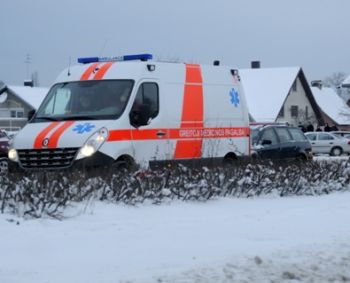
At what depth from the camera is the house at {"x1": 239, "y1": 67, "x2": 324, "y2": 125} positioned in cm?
6147

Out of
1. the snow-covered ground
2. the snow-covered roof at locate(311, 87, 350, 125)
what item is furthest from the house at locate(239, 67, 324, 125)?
the snow-covered ground

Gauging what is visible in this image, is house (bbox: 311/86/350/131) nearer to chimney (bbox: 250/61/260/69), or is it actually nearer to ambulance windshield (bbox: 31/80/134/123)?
chimney (bbox: 250/61/260/69)

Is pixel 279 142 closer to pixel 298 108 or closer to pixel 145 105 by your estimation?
pixel 145 105

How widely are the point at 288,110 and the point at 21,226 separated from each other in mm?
59650

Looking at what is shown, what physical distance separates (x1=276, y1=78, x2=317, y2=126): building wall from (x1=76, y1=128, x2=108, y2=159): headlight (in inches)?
2095

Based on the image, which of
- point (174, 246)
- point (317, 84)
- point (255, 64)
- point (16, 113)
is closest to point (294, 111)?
point (255, 64)

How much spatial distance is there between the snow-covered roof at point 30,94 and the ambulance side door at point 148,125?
49.3 m

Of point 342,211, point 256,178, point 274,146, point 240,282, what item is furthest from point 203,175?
A: point 274,146

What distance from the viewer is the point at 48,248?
7.06 m

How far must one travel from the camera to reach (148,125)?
1259cm

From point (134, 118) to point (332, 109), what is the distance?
64333 millimetres

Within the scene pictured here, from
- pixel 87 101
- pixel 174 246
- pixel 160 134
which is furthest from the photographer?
pixel 160 134

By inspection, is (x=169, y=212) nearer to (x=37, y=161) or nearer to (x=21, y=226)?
(x=21, y=226)

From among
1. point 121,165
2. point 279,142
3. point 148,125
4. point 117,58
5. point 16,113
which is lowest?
point 121,165
